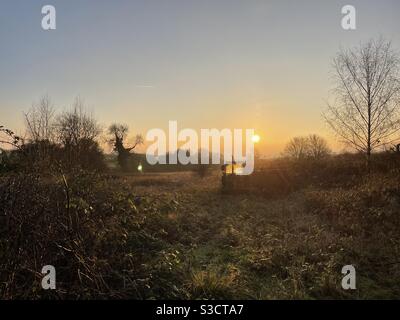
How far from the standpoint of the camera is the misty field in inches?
192

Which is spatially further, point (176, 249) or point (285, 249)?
point (176, 249)

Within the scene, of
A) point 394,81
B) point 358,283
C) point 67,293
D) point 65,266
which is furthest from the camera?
point 394,81

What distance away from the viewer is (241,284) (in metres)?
5.30

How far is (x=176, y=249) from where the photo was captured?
277 inches

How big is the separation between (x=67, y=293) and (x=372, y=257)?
17.1 feet

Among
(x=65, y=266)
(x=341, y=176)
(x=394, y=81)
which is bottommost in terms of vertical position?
(x=65, y=266)

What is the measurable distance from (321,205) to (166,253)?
659 centimetres

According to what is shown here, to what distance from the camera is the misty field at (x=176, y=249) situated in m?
4.88

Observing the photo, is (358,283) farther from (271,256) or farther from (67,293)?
(67,293)

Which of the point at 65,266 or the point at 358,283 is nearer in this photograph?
the point at 65,266

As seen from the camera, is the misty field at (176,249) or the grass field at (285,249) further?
the grass field at (285,249)
